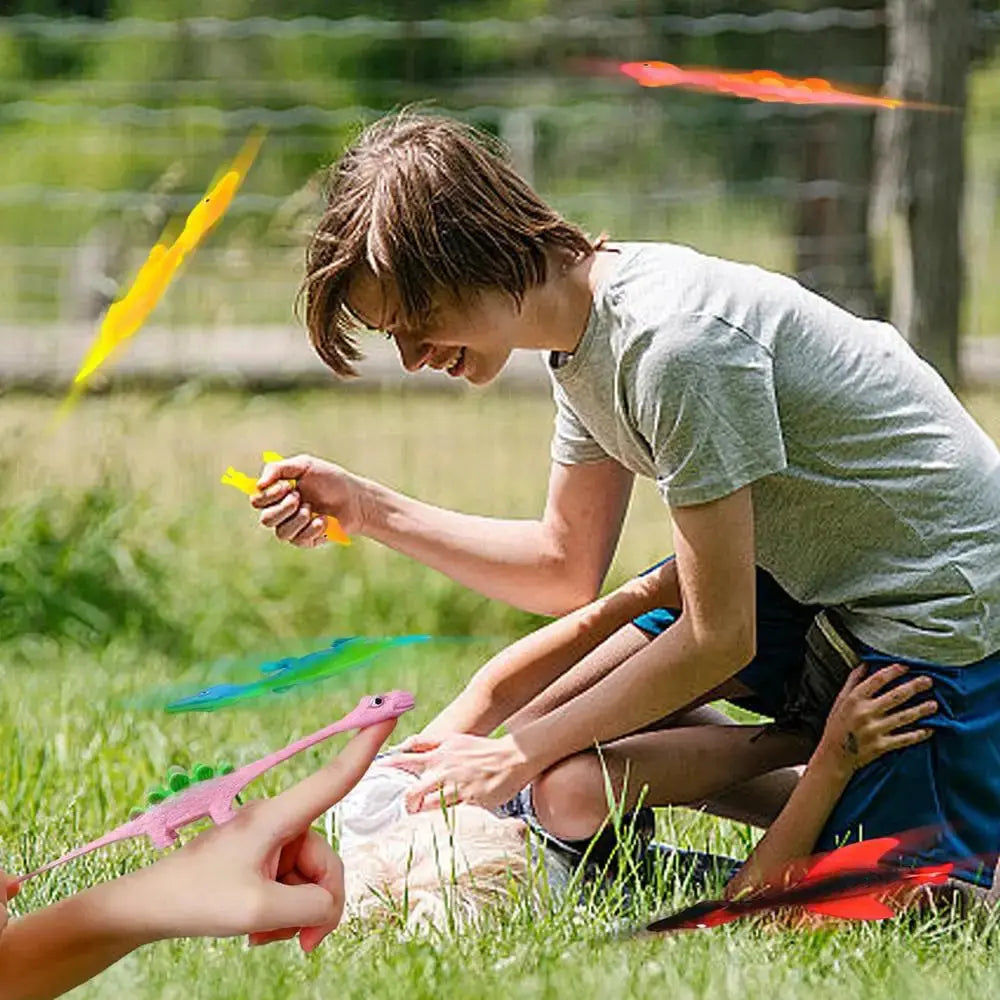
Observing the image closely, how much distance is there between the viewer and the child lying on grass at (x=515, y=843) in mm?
2332

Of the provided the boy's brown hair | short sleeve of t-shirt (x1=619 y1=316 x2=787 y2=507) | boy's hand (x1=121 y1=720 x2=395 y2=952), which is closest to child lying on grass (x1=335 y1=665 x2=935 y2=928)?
short sleeve of t-shirt (x1=619 y1=316 x2=787 y2=507)

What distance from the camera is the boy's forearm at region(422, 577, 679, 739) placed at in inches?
102

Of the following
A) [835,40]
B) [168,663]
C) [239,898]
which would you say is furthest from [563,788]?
[835,40]

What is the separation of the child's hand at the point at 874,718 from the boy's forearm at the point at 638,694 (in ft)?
0.46

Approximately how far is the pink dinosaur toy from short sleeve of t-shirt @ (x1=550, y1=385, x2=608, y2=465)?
66 centimetres

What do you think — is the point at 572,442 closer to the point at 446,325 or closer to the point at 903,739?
the point at 446,325

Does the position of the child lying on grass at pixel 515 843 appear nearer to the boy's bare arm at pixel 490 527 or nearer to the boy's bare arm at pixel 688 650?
the boy's bare arm at pixel 688 650

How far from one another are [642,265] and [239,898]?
0.86 metres

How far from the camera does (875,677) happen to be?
2355mm

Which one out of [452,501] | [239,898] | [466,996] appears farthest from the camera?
[452,501]

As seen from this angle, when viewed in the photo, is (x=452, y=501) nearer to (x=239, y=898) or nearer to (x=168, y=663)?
(x=168, y=663)

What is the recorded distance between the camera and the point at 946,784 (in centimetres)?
238

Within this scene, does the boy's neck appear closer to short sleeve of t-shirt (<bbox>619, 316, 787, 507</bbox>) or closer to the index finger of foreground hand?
short sleeve of t-shirt (<bbox>619, 316, 787, 507</bbox>)

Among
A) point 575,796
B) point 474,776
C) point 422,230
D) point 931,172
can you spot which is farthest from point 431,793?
point 931,172
